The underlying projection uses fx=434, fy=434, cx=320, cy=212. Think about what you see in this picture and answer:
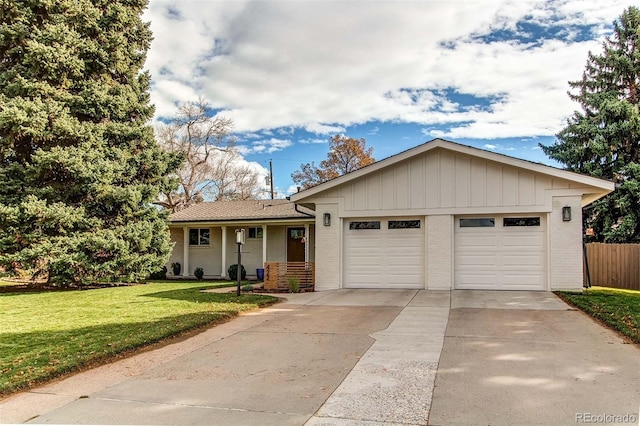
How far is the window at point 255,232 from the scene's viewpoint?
64.0 ft

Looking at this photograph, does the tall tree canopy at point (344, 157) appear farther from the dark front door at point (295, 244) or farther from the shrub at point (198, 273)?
the shrub at point (198, 273)

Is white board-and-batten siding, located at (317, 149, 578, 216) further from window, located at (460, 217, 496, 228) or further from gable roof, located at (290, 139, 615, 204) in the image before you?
window, located at (460, 217, 496, 228)

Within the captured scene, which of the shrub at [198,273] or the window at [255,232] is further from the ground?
the window at [255,232]

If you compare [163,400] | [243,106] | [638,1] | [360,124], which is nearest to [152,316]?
[163,400]

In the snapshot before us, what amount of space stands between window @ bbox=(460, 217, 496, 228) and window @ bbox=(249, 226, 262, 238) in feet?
32.6

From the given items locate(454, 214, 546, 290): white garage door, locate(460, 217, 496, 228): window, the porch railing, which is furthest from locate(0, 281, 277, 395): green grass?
locate(460, 217, 496, 228): window

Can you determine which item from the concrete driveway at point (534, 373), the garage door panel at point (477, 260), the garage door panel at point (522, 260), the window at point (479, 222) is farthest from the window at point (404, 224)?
the concrete driveway at point (534, 373)

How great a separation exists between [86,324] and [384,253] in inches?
310

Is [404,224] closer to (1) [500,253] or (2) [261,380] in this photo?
(1) [500,253]

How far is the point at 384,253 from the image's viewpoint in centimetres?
1273

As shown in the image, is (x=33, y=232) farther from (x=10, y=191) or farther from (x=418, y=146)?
(x=418, y=146)

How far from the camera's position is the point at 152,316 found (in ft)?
27.9

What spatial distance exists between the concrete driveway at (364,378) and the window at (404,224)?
5127 mm

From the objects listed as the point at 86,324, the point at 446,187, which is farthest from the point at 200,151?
the point at 86,324
